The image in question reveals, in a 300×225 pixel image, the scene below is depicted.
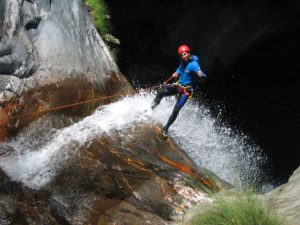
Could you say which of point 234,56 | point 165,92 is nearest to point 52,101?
point 165,92

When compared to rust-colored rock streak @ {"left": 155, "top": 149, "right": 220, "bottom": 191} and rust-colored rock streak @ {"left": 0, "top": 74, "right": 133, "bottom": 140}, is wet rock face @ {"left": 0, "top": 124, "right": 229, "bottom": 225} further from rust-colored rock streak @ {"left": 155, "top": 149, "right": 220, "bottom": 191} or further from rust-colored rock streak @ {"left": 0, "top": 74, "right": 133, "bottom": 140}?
rust-colored rock streak @ {"left": 0, "top": 74, "right": 133, "bottom": 140}

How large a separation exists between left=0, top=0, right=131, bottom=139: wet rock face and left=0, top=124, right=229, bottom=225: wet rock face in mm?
1428

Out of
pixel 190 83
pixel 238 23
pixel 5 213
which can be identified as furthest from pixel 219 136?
pixel 238 23

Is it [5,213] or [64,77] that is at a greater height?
[64,77]

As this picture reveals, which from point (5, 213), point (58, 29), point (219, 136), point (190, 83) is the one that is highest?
point (58, 29)

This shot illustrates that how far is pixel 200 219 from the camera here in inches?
263

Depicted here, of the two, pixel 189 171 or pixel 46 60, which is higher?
pixel 46 60

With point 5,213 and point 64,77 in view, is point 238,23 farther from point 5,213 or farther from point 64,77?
point 5,213

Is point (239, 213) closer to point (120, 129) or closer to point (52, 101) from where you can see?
point (120, 129)

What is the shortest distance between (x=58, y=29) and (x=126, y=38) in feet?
23.3

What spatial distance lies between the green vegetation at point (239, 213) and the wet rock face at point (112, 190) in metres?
0.81

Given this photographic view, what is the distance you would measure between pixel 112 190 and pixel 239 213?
245cm

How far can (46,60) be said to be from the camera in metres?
9.66

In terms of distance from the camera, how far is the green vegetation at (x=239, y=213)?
6254 mm
